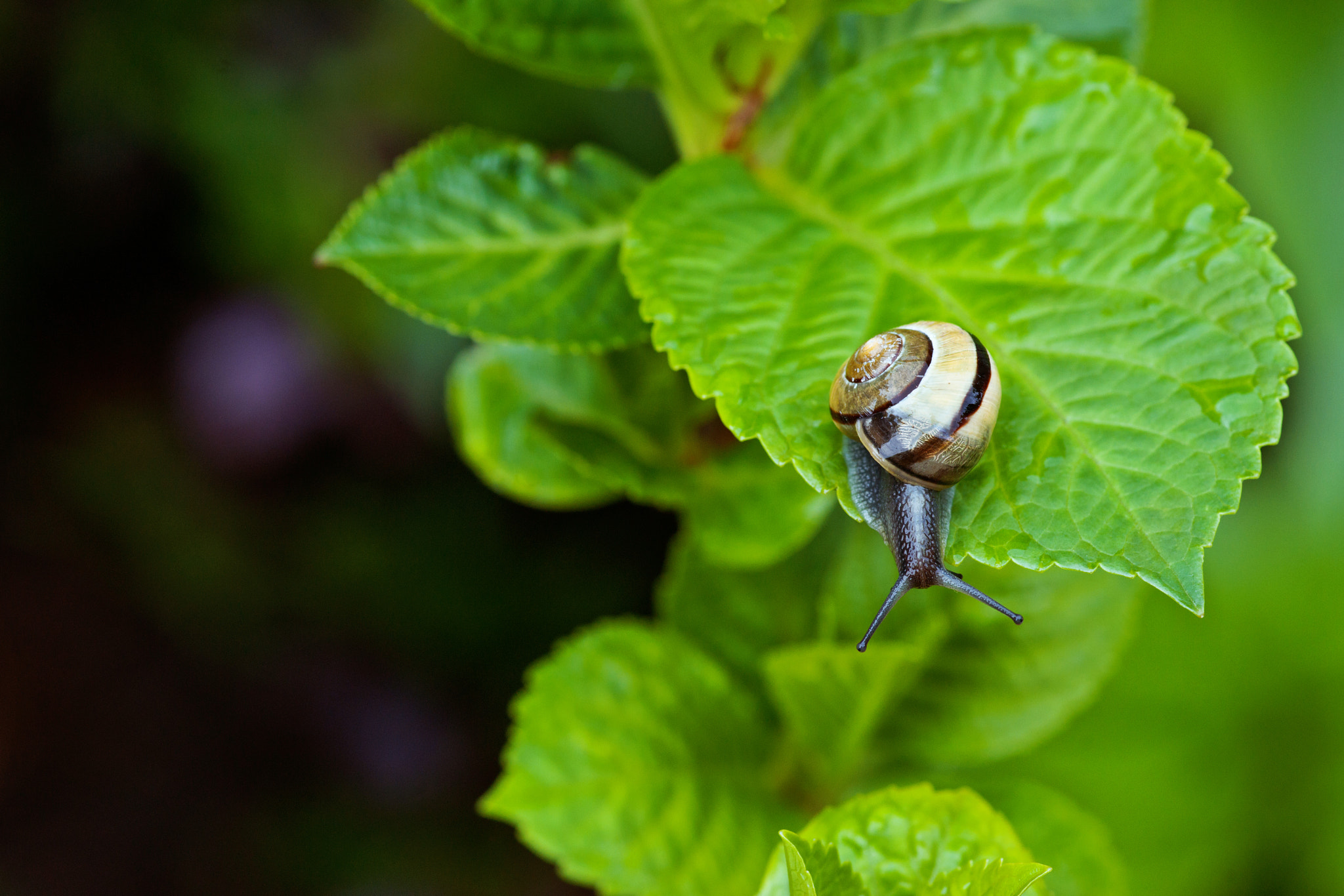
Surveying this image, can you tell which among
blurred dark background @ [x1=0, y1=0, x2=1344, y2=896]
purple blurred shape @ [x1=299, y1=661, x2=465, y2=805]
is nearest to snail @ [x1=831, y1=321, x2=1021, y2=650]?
blurred dark background @ [x1=0, y1=0, x2=1344, y2=896]

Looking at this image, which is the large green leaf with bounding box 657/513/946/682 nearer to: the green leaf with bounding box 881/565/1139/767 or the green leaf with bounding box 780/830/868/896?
the green leaf with bounding box 881/565/1139/767

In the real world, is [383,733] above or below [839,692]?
below

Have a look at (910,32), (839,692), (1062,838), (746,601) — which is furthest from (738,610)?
(910,32)

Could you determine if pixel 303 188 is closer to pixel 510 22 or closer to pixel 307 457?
pixel 307 457

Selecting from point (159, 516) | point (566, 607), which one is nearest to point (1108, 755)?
point (566, 607)

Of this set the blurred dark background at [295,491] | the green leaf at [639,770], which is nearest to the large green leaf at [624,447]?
the green leaf at [639,770]

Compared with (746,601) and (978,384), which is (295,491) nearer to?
(746,601)
